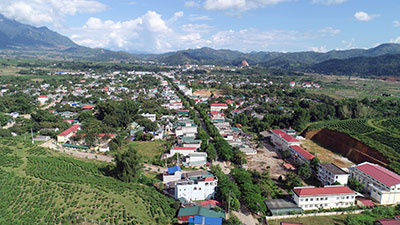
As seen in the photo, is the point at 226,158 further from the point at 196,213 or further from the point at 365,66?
the point at 365,66

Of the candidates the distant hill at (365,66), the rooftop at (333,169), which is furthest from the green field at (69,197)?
the distant hill at (365,66)

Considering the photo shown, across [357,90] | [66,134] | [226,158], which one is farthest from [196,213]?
[357,90]

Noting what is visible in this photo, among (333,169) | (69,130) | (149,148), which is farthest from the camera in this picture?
(69,130)

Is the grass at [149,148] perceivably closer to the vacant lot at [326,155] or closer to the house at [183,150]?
the house at [183,150]

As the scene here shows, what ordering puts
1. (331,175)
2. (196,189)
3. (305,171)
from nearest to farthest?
(196,189) → (331,175) → (305,171)

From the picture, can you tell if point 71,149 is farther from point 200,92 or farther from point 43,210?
point 200,92

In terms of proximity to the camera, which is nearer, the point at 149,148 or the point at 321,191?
the point at 321,191

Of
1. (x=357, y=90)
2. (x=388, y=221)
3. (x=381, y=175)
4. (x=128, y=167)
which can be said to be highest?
(x=357, y=90)

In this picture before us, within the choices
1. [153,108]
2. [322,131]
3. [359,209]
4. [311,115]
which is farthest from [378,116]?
[153,108]
